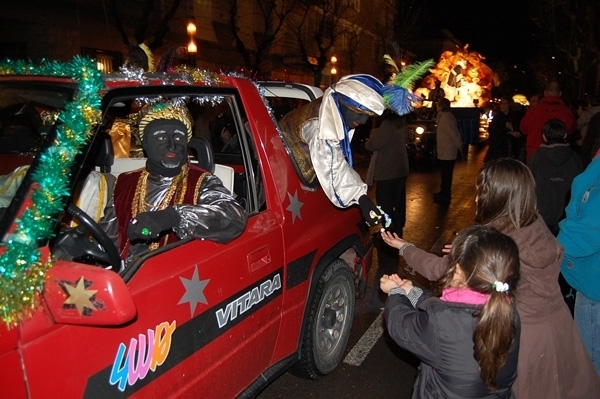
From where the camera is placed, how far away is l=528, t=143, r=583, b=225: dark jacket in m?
4.46

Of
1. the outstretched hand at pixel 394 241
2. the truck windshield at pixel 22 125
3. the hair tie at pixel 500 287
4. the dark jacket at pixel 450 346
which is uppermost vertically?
the truck windshield at pixel 22 125

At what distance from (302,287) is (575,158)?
316 cm

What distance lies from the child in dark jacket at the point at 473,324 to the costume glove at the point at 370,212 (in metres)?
1.12

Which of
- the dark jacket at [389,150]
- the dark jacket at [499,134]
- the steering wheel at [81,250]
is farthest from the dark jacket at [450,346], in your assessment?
the dark jacket at [499,134]

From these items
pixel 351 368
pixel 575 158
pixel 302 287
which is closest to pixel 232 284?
pixel 302 287

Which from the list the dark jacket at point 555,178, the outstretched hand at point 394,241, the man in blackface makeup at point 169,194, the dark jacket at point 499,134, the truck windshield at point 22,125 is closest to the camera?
the truck windshield at point 22,125

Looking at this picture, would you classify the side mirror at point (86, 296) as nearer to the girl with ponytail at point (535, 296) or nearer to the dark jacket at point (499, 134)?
the girl with ponytail at point (535, 296)

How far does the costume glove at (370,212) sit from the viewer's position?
315 centimetres

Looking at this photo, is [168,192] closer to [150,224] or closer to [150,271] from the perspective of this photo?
[150,224]

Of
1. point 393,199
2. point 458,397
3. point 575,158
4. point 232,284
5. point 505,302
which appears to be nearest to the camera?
point 505,302

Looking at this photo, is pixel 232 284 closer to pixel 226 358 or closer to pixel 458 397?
pixel 226 358

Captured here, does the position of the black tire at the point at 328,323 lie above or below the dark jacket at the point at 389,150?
below

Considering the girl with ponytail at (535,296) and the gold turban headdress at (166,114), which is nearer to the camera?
the girl with ponytail at (535,296)

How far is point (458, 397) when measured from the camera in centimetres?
198
